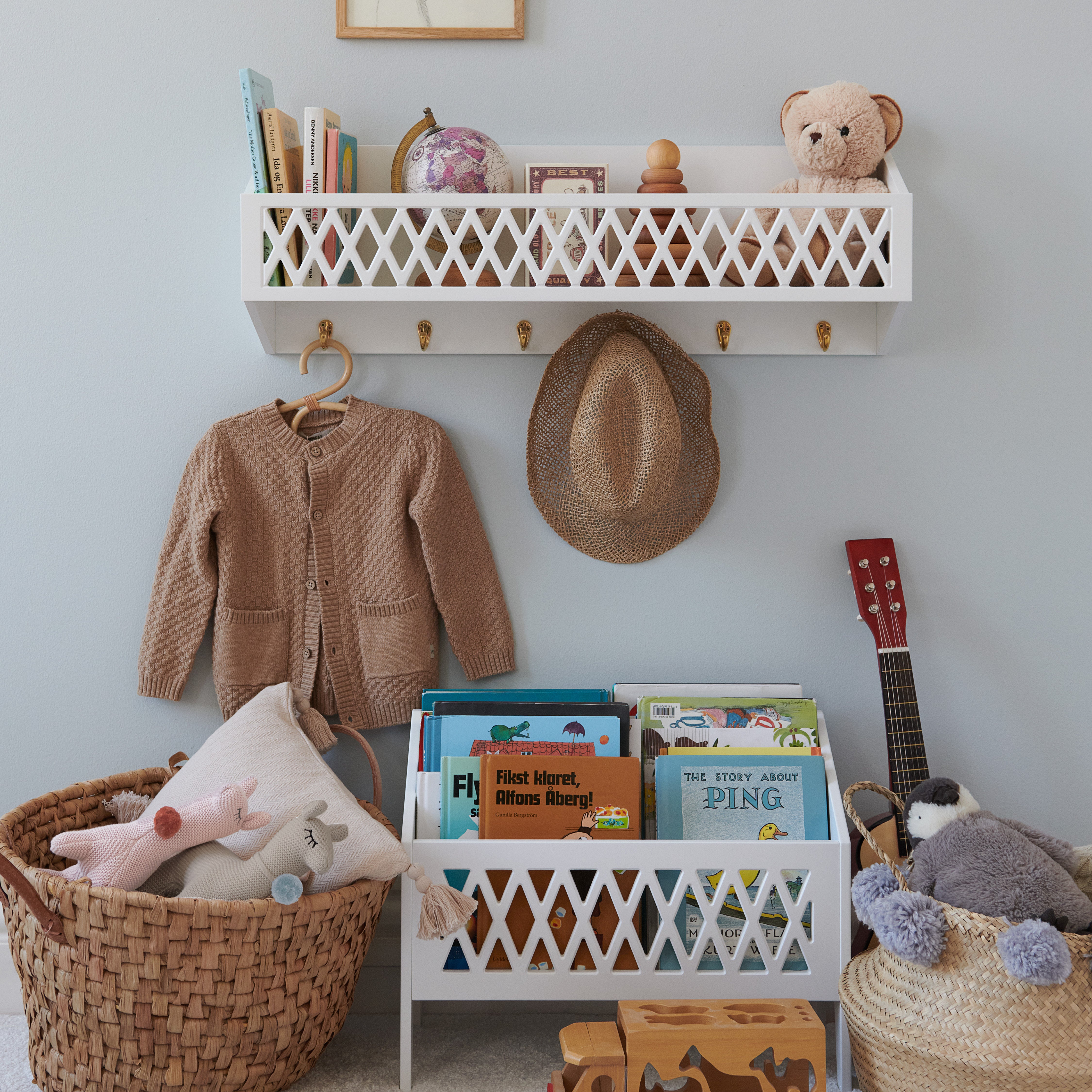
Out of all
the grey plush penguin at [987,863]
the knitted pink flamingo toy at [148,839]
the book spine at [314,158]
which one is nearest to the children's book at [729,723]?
the grey plush penguin at [987,863]

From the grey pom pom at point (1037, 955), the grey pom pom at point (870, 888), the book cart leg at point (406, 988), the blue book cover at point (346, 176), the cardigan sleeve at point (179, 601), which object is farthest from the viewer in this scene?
the cardigan sleeve at point (179, 601)

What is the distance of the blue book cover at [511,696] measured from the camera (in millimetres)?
1387

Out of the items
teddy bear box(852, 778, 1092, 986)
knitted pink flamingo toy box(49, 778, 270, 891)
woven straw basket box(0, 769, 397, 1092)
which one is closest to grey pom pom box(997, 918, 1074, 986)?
teddy bear box(852, 778, 1092, 986)

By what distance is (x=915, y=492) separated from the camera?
→ 150cm

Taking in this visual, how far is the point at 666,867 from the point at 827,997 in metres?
0.28

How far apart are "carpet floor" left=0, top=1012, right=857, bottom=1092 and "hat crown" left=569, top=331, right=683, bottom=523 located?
2.55ft

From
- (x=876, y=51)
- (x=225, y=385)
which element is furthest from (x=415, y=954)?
(x=876, y=51)

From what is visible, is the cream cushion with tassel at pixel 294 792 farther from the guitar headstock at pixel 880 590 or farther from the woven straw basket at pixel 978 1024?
the guitar headstock at pixel 880 590

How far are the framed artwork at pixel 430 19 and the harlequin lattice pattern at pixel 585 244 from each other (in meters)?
0.35

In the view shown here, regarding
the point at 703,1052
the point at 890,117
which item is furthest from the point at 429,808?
the point at 890,117

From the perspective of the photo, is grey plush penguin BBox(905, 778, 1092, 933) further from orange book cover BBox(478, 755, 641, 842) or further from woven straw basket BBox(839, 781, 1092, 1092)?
orange book cover BBox(478, 755, 641, 842)

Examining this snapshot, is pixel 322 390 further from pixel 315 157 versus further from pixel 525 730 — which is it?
pixel 525 730

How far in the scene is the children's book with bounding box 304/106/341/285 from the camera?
4.24ft

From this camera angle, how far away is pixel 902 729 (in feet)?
→ 4.56
